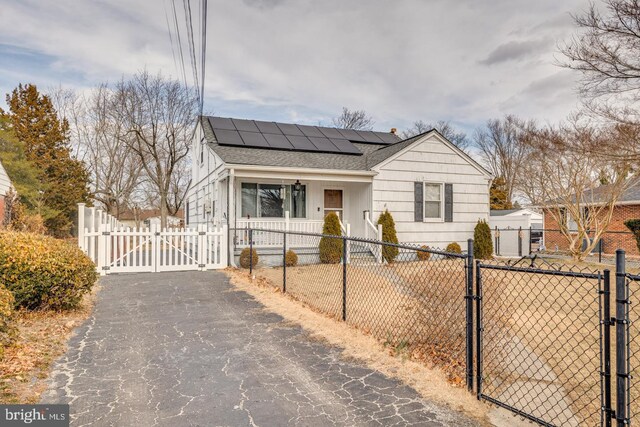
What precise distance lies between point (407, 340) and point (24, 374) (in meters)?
3.93

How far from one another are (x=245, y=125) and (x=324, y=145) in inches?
131

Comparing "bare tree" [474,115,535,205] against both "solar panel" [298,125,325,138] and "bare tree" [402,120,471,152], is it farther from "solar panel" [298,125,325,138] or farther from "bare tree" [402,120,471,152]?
"solar panel" [298,125,325,138]

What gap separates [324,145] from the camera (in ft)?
49.1

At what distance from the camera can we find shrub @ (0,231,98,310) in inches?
212

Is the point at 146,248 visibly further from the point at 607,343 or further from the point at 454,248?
the point at 607,343

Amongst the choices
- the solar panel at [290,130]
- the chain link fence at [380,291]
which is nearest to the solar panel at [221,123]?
the solar panel at [290,130]

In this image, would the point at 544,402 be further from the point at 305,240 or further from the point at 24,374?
the point at 305,240

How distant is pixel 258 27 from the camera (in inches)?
443

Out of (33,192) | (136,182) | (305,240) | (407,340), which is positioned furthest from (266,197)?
(136,182)

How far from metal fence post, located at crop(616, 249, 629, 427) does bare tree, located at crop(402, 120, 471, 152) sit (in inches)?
1490

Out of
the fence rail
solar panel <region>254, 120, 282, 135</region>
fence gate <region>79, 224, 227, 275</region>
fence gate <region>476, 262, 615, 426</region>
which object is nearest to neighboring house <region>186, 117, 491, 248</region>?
solar panel <region>254, 120, 282, 135</region>

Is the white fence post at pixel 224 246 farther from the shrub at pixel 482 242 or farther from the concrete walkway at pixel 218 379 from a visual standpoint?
the shrub at pixel 482 242

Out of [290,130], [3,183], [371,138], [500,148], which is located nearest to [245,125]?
[290,130]

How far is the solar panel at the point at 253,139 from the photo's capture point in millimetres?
13680
